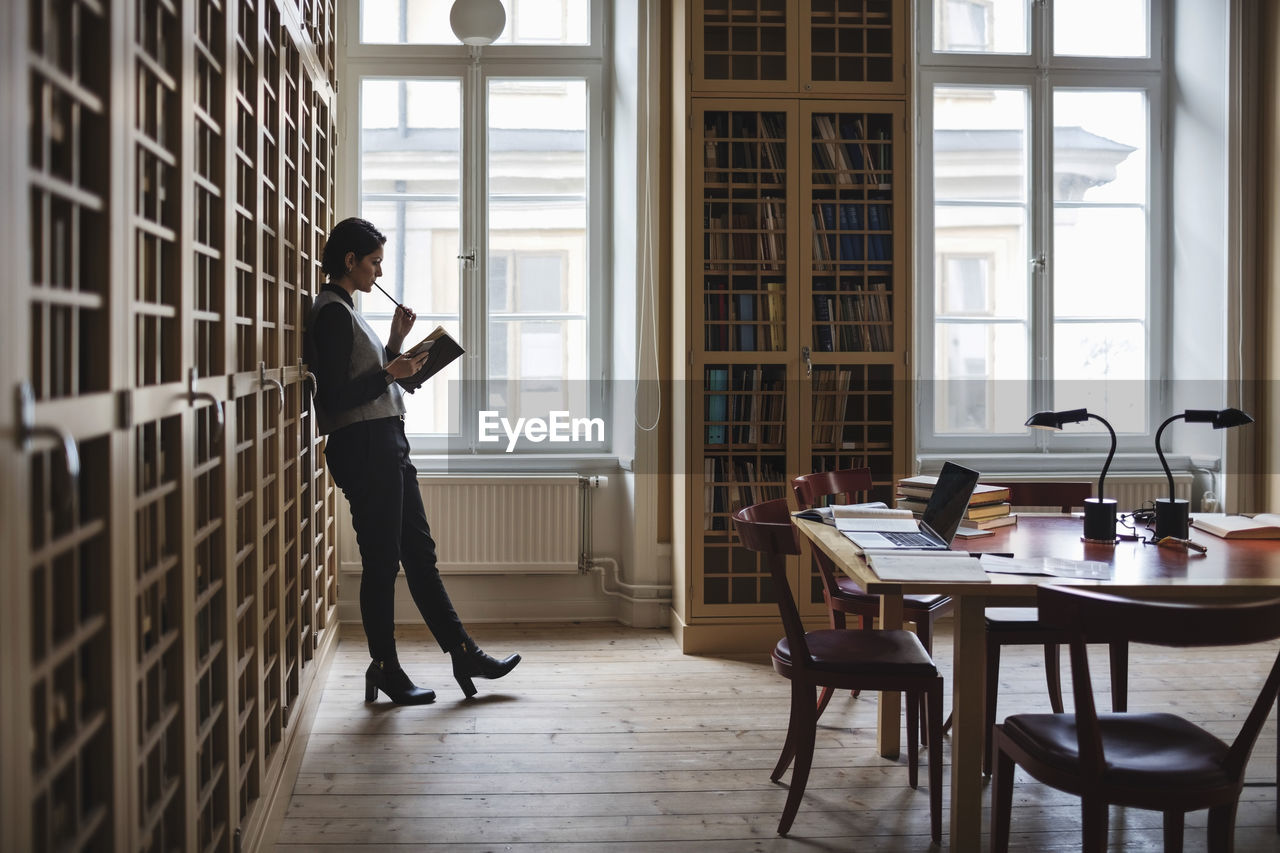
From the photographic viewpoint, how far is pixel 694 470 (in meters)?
4.38

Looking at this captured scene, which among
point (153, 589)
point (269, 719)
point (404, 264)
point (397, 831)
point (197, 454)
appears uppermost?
point (404, 264)

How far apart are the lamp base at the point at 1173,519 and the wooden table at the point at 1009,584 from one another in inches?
2.6

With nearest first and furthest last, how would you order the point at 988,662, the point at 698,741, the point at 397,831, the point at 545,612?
the point at 397,831 < the point at 988,662 < the point at 698,741 < the point at 545,612

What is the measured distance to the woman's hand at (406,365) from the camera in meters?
3.46

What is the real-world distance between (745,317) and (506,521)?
142cm

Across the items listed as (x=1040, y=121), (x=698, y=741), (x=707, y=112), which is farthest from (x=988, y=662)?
(x=1040, y=121)

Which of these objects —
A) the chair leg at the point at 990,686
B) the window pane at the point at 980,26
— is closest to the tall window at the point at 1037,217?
the window pane at the point at 980,26

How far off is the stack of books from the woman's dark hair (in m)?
1.90

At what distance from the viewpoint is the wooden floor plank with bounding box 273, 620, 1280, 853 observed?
271cm

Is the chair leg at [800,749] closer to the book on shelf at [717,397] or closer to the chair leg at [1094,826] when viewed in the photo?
the chair leg at [1094,826]

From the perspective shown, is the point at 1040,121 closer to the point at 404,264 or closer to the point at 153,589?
the point at 404,264

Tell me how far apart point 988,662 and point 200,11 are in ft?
8.28

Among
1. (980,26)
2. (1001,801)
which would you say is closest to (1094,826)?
(1001,801)

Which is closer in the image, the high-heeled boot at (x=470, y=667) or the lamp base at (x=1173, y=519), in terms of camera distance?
the lamp base at (x=1173, y=519)
